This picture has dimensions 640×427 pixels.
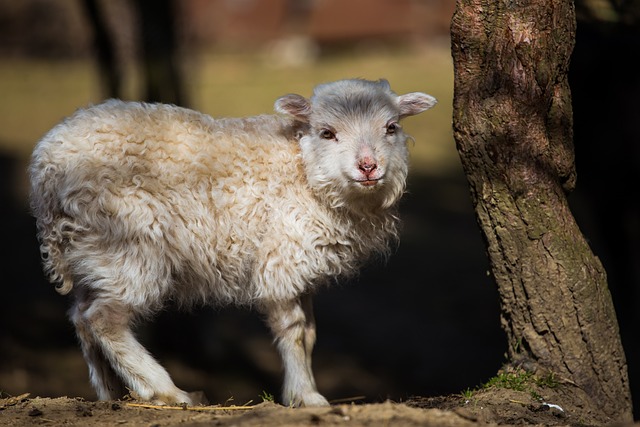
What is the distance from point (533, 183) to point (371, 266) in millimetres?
7427

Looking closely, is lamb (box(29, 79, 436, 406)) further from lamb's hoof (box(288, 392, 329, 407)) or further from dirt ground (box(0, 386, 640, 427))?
dirt ground (box(0, 386, 640, 427))

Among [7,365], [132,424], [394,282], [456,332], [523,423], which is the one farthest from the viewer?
[394,282]

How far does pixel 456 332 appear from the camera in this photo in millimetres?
12102

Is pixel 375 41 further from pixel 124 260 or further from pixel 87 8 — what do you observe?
pixel 124 260

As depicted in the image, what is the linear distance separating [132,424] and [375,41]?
21.1 meters

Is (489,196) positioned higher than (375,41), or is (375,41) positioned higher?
(375,41)

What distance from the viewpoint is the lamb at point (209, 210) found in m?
→ 5.26

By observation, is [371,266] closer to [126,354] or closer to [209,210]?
[209,210]

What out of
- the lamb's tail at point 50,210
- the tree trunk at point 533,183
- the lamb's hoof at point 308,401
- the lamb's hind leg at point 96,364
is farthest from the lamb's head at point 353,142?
the lamb's hind leg at point 96,364

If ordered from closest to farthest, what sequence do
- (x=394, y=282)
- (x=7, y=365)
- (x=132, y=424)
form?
(x=132, y=424) → (x=7, y=365) → (x=394, y=282)

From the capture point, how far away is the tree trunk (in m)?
5.43

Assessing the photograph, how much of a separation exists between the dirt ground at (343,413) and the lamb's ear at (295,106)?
70.3 inches

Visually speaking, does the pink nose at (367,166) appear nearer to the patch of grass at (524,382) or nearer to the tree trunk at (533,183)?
the tree trunk at (533,183)

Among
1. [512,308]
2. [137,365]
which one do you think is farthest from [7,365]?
[512,308]
